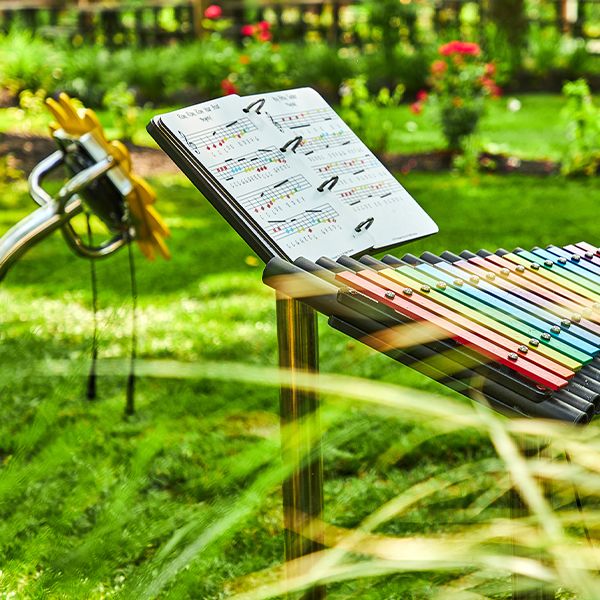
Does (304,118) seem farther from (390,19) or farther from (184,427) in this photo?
(390,19)

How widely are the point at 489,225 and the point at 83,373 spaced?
19.3 feet

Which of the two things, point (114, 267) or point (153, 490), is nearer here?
point (153, 490)

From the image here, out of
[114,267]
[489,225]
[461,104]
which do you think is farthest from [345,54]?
[114,267]

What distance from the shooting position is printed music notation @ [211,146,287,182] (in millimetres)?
2420

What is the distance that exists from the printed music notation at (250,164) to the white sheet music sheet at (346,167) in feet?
0.32

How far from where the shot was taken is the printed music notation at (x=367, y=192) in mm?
2710

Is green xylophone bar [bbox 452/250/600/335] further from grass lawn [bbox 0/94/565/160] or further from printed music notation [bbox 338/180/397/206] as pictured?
grass lawn [bbox 0/94/565/160]

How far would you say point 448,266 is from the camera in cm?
225

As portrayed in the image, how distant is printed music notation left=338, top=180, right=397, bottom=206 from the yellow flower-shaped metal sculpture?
3.37ft

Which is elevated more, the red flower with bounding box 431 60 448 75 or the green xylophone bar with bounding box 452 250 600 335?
the green xylophone bar with bounding box 452 250 600 335

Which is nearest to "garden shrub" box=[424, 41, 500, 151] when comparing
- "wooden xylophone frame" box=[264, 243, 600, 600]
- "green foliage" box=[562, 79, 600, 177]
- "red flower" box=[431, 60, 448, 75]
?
"red flower" box=[431, 60, 448, 75]

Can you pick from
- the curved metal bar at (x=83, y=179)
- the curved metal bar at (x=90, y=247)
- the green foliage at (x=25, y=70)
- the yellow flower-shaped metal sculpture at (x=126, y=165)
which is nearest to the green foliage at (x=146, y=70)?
the green foliage at (x=25, y=70)

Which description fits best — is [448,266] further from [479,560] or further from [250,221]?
[479,560]

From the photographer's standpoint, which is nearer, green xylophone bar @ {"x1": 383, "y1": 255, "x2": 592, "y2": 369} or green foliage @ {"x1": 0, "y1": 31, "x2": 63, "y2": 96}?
green xylophone bar @ {"x1": 383, "y1": 255, "x2": 592, "y2": 369}
